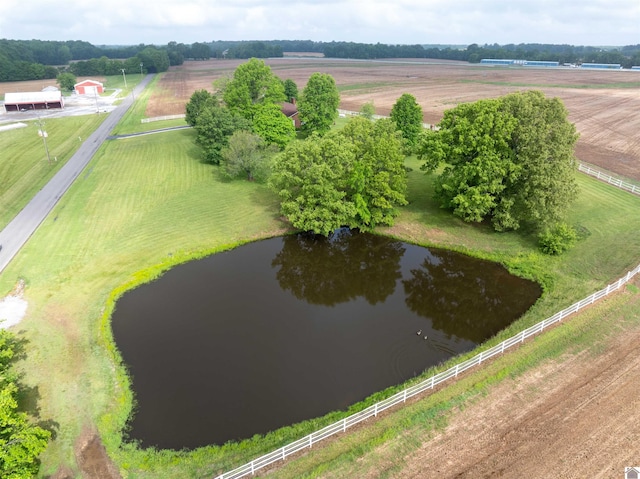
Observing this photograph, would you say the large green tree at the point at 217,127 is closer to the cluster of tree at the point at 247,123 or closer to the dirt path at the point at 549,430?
the cluster of tree at the point at 247,123

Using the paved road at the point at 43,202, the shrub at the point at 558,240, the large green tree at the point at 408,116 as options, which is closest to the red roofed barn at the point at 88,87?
the paved road at the point at 43,202

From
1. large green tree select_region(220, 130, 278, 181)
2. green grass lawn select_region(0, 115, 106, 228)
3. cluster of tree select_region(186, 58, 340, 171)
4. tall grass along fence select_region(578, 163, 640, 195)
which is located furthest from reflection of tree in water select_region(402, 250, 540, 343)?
green grass lawn select_region(0, 115, 106, 228)

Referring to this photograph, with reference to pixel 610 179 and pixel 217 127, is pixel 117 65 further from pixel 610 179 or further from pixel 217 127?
pixel 610 179

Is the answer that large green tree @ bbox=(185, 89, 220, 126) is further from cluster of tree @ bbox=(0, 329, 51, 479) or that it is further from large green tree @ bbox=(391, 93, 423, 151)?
cluster of tree @ bbox=(0, 329, 51, 479)

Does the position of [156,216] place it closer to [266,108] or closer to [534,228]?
[266,108]

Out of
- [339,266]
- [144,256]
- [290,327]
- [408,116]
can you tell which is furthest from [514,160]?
[144,256]

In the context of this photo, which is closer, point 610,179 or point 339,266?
point 339,266
